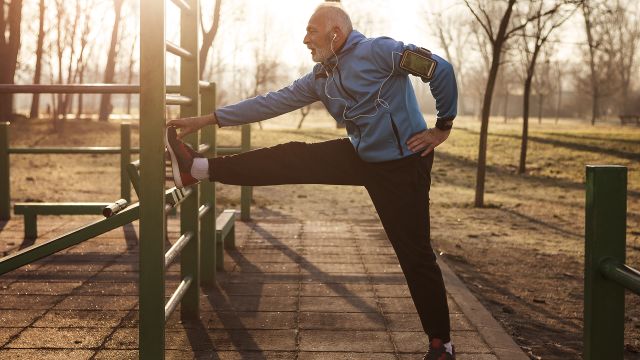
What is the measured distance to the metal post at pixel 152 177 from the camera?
2.95 metres

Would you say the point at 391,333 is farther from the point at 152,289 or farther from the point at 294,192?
the point at 294,192

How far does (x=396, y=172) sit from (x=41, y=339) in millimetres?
1920

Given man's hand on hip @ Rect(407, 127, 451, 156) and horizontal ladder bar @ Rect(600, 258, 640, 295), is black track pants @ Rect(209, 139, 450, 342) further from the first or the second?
horizontal ladder bar @ Rect(600, 258, 640, 295)

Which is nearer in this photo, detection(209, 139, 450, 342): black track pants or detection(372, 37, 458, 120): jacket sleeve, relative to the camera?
detection(372, 37, 458, 120): jacket sleeve

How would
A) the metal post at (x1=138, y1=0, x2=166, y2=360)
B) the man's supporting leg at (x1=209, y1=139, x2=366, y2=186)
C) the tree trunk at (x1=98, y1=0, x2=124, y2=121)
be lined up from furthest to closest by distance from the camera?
the tree trunk at (x1=98, y1=0, x2=124, y2=121), the man's supporting leg at (x1=209, y1=139, x2=366, y2=186), the metal post at (x1=138, y1=0, x2=166, y2=360)

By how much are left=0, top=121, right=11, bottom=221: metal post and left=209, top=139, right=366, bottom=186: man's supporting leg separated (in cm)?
520

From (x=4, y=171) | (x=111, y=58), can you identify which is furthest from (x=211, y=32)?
(x=4, y=171)

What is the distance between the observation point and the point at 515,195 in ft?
44.5

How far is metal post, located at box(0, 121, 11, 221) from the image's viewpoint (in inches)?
309

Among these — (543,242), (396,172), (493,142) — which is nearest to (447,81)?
(396,172)

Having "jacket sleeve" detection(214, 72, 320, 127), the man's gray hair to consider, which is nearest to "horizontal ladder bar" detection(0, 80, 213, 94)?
"jacket sleeve" detection(214, 72, 320, 127)

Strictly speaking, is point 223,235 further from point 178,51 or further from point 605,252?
point 605,252

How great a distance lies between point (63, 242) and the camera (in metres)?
2.82

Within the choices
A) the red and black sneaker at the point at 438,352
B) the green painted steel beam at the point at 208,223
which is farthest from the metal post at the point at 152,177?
the green painted steel beam at the point at 208,223
